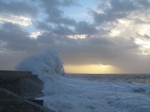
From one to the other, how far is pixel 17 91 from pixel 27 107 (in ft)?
14.8

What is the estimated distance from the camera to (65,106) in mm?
10805

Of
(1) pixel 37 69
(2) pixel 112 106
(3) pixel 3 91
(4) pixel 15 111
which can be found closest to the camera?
(4) pixel 15 111

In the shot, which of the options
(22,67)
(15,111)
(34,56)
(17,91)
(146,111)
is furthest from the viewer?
(34,56)

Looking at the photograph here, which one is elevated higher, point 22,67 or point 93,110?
point 22,67

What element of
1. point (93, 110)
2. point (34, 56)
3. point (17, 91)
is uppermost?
point (34, 56)

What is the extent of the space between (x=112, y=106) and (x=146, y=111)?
2.11 m

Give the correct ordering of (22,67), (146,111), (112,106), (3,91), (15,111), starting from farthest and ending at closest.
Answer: (22,67)
(112,106)
(146,111)
(3,91)
(15,111)

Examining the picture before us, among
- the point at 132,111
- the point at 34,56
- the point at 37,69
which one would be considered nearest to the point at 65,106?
the point at 132,111

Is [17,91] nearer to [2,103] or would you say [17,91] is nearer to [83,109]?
[83,109]

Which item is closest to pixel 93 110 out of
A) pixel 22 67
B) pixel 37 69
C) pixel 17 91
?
pixel 17 91

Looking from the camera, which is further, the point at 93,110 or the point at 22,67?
the point at 22,67

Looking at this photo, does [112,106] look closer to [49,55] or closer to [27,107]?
[27,107]

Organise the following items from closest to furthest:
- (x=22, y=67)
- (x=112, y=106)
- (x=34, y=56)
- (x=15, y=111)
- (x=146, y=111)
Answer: (x=15, y=111), (x=146, y=111), (x=112, y=106), (x=22, y=67), (x=34, y=56)

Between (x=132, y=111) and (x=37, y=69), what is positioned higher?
(x=37, y=69)
